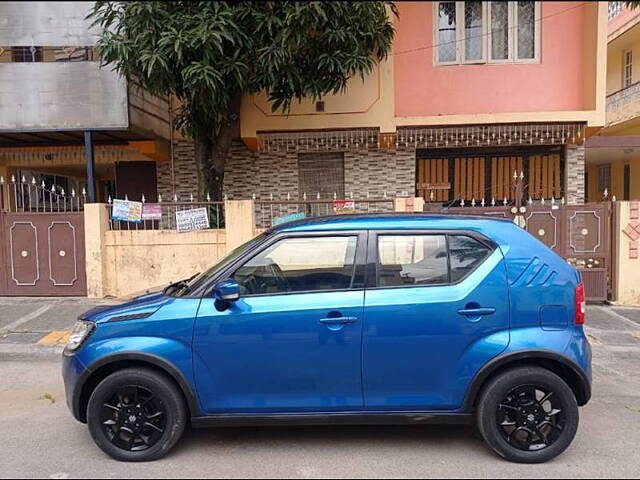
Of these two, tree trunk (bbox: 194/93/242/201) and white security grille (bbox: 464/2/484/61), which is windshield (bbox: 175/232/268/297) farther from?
white security grille (bbox: 464/2/484/61)

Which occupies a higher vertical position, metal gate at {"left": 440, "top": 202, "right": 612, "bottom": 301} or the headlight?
metal gate at {"left": 440, "top": 202, "right": 612, "bottom": 301}

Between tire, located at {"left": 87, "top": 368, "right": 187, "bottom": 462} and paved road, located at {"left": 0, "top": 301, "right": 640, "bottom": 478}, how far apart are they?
0.12 m

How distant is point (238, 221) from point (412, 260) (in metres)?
5.74

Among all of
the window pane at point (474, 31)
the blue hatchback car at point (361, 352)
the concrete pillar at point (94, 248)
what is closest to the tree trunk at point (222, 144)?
the concrete pillar at point (94, 248)

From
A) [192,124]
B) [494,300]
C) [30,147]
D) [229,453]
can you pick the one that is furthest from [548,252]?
[30,147]

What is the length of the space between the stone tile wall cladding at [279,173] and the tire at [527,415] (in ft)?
26.8

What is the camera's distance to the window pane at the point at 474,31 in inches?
426

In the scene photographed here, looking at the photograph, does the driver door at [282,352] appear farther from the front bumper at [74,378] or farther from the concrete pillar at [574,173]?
the concrete pillar at [574,173]

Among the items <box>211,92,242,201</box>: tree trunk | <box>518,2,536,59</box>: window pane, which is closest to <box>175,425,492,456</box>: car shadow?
<box>211,92,242,201</box>: tree trunk

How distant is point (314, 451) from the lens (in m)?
3.73

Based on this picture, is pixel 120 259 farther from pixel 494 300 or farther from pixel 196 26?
pixel 494 300

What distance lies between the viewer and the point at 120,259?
924 centimetres

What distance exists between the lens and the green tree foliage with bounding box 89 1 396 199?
7.35m

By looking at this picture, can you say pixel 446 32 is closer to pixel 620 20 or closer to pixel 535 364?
pixel 535 364
